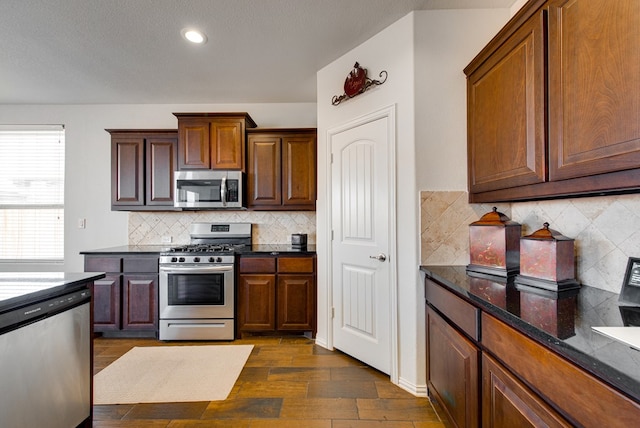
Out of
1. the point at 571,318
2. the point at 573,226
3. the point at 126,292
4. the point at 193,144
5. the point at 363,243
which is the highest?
the point at 193,144

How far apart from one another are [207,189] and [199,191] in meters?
0.10

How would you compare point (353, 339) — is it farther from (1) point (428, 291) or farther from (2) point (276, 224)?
(2) point (276, 224)

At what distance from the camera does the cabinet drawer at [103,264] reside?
10.1 ft

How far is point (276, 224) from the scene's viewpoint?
374 cm

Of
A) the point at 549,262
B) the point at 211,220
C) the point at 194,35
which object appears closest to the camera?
the point at 549,262

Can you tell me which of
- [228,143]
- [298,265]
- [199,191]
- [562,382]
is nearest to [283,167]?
[228,143]

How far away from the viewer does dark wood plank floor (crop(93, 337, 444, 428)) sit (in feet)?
5.95

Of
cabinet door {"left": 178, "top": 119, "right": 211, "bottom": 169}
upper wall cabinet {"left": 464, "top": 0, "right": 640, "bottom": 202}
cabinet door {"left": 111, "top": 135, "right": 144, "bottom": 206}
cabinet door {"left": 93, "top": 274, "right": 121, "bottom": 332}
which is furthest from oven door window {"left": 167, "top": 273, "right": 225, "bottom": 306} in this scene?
upper wall cabinet {"left": 464, "top": 0, "right": 640, "bottom": 202}

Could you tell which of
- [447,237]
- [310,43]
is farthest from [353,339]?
[310,43]

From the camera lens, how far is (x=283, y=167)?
342 cm

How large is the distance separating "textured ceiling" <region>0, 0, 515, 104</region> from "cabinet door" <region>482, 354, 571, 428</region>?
224 centimetres

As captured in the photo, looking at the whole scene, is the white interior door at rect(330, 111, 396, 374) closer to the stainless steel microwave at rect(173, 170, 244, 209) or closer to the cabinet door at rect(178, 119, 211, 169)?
the stainless steel microwave at rect(173, 170, 244, 209)

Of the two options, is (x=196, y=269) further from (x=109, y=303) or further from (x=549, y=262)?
(x=549, y=262)

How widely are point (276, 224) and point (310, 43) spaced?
208 centimetres
